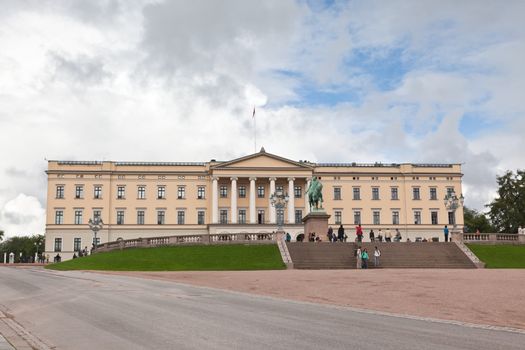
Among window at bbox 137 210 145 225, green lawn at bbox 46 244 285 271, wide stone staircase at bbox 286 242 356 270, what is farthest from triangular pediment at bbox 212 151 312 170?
wide stone staircase at bbox 286 242 356 270

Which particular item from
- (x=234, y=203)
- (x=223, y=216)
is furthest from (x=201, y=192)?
(x=234, y=203)

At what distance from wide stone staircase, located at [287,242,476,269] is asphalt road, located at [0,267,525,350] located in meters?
25.4

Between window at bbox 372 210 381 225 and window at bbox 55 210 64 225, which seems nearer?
window at bbox 55 210 64 225

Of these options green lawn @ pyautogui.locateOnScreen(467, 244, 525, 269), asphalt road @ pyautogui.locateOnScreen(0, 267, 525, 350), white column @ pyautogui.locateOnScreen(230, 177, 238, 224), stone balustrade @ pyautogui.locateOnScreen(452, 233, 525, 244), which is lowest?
asphalt road @ pyautogui.locateOnScreen(0, 267, 525, 350)

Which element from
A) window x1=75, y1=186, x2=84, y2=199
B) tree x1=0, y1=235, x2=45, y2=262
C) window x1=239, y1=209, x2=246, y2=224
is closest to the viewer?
window x1=75, y1=186, x2=84, y2=199

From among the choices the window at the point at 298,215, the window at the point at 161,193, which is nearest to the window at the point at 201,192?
the window at the point at 161,193

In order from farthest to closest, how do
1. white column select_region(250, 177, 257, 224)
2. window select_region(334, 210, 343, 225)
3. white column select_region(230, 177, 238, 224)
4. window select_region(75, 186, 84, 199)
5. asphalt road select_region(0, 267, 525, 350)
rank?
window select_region(334, 210, 343, 225) < window select_region(75, 186, 84, 199) < white column select_region(250, 177, 257, 224) < white column select_region(230, 177, 238, 224) < asphalt road select_region(0, 267, 525, 350)

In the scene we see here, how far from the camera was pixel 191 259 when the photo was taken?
4984cm

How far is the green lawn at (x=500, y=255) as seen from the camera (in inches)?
1913

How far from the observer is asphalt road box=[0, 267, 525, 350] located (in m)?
12.2

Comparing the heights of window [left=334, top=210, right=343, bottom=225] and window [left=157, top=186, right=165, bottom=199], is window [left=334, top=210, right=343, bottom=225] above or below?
below

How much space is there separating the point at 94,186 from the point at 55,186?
20.4 feet

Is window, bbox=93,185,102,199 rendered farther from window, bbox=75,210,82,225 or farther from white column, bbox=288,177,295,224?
white column, bbox=288,177,295,224

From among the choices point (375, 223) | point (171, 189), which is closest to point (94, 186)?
point (171, 189)
